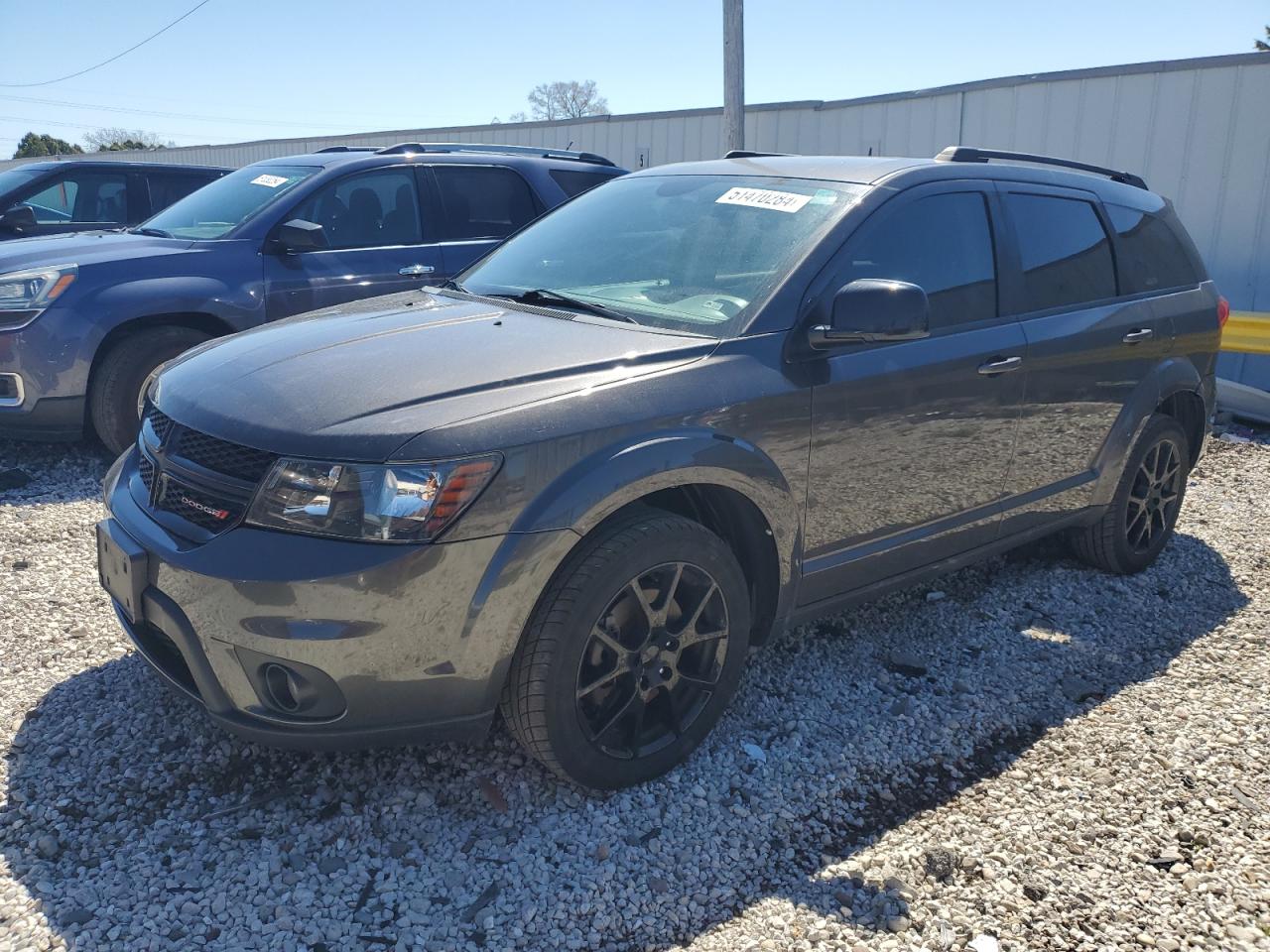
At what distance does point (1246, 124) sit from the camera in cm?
834

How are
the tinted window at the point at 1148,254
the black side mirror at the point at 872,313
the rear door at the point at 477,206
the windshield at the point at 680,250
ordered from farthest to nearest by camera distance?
the rear door at the point at 477,206 → the tinted window at the point at 1148,254 → the windshield at the point at 680,250 → the black side mirror at the point at 872,313

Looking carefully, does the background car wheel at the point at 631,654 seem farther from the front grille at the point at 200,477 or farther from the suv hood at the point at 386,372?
the front grille at the point at 200,477

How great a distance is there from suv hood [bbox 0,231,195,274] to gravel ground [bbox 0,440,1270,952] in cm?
236

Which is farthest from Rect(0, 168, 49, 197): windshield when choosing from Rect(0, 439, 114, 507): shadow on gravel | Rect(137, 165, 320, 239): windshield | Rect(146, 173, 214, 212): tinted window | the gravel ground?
the gravel ground

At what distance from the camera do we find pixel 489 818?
2.82 meters

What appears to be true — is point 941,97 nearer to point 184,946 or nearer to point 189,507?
point 189,507

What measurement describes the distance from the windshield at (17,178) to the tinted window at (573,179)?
4.69 metres

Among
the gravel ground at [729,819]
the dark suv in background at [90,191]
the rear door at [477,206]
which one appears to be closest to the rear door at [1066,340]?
the gravel ground at [729,819]

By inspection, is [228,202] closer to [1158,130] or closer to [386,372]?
[386,372]

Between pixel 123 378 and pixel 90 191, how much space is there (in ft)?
13.6

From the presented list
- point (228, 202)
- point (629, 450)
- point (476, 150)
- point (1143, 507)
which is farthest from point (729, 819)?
point (476, 150)

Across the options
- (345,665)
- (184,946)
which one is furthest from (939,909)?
(184,946)

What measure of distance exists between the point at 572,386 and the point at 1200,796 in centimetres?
223

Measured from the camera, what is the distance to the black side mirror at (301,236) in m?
5.77
